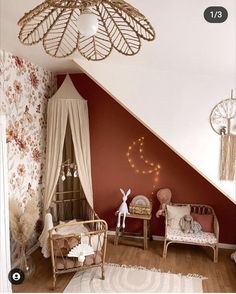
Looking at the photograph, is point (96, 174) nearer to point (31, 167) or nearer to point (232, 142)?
point (31, 167)

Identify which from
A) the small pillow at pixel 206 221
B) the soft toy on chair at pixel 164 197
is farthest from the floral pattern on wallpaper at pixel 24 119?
the small pillow at pixel 206 221

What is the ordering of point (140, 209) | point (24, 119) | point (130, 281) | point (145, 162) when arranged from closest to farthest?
1. point (130, 281)
2. point (24, 119)
3. point (140, 209)
4. point (145, 162)

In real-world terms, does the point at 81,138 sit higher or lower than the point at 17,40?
lower

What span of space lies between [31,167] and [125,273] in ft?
6.26

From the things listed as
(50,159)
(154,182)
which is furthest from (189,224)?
(50,159)

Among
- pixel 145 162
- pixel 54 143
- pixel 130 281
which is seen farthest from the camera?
pixel 145 162

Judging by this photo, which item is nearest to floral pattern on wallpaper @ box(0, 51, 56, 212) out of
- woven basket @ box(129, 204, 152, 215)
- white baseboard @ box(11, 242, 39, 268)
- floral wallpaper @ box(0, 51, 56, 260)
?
floral wallpaper @ box(0, 51, 56, 260)

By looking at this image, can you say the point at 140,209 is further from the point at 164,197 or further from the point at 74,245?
the point at 74,245

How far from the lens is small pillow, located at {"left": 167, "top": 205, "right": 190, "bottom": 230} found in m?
4.16

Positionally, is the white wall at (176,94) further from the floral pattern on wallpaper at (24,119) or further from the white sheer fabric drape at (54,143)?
the white sheer fabric drape at (54,143)

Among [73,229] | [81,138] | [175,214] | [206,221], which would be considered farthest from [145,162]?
[73,229]

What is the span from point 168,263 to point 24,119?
9.07ft

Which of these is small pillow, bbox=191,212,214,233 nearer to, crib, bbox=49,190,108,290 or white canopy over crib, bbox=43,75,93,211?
crib, bbox=49,190,108,290

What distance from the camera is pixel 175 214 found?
4188 mm
